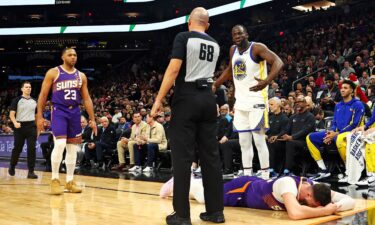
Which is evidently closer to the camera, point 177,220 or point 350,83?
point 177,220

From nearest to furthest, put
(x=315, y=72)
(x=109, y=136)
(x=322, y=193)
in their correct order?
(x=322, y=193) → (x=109, y=136) → (x=315, y=72)

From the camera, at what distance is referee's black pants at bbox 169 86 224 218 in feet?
11.1

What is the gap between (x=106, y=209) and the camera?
4.21m

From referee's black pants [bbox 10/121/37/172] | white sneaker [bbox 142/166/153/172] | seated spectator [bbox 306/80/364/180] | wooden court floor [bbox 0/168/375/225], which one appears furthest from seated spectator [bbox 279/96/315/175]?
referee's black pants [bbox 10/121/37/172]

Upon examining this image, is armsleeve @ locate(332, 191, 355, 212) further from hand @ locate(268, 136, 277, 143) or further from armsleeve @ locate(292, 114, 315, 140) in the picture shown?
hand @ locate(268, 136, 277, 143)

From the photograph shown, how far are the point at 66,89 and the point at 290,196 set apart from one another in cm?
308

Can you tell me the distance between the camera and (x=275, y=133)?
23.5 feet

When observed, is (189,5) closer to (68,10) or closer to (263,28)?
(263,28)

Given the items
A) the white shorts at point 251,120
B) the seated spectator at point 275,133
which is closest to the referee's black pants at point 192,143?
the white shorts at point 251,120

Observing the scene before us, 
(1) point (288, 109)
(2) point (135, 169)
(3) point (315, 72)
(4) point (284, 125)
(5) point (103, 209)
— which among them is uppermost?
(3) point (315, 72)

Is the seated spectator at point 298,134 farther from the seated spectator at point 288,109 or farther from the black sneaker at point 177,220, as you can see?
the black sneaker at point 177,220

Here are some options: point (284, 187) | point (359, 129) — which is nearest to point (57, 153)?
point (284, 187)

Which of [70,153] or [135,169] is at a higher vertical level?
[70,153]

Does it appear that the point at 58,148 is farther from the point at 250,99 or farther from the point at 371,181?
the point at 371,181
